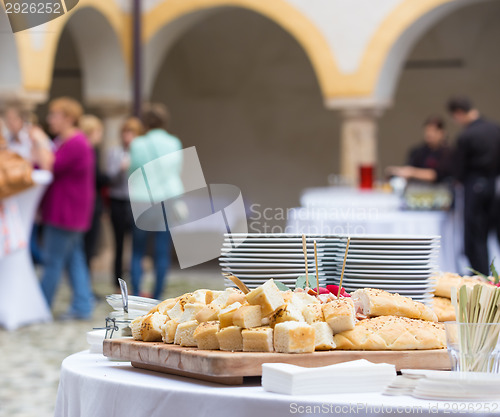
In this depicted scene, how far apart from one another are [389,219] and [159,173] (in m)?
1.77

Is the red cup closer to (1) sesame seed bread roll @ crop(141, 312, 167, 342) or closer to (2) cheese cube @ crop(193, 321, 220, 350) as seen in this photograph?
(1) sesame seed bread roll @ crop(141, 312, 167, 342)

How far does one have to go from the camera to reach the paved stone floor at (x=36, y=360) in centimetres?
498

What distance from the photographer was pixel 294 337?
1886mm

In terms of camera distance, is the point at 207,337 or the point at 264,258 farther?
the point at 264,258

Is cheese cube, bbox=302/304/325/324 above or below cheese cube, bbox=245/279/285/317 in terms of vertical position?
below

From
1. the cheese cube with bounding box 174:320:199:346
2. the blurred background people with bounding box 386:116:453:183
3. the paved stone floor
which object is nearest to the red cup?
the blurred background people with bounding box 386:116:453:183

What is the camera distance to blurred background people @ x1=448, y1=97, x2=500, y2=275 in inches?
326

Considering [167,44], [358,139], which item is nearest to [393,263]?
[358,139]

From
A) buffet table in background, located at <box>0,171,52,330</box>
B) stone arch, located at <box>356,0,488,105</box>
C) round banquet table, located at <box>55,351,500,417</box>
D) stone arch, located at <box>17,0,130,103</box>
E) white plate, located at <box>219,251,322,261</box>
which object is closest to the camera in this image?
round banquet table, located at <box>55,351,500,417</box>

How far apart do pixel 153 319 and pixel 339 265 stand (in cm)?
57

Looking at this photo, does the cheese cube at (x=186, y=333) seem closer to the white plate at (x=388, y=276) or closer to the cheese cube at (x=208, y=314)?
the cheese cube at (x=208, y=314)

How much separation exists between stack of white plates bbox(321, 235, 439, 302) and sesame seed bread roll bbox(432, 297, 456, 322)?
0.06 meters

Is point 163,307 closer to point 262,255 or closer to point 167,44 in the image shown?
point 262,255

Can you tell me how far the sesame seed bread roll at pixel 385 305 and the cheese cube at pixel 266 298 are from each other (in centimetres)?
29
